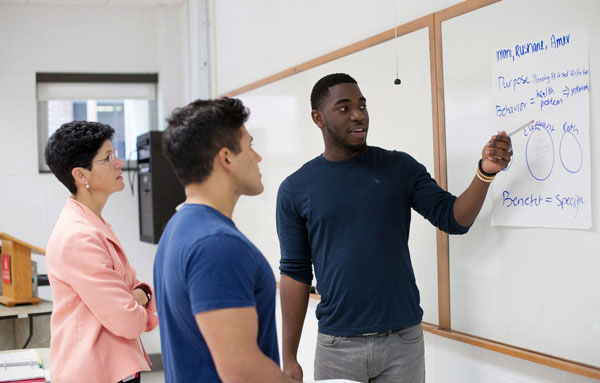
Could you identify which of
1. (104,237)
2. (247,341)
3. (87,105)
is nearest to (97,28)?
(87,105)

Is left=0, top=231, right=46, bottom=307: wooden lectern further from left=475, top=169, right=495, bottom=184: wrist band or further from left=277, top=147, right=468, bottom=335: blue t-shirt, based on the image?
left=475, top=169, right=495, bottom=184: wrist band

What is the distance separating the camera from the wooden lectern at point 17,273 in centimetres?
317

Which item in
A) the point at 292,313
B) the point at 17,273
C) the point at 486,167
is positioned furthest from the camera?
the point at 17,273

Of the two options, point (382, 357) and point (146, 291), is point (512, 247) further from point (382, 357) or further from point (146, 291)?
point (146, 291)

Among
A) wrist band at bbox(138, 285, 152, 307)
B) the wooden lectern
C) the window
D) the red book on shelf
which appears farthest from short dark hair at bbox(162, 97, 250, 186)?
the window

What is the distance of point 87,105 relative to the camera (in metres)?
4.97

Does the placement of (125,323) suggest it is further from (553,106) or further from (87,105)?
(87,105)

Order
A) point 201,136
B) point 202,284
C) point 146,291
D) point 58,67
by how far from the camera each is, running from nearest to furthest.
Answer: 1. point 202,284
2. point 201,136
3. point 146,291
4. point 58,67

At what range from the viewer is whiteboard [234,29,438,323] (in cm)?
211

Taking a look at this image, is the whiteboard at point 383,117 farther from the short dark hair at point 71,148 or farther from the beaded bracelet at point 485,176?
the short dark hair at point 71,148

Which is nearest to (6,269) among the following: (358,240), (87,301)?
(87,301)

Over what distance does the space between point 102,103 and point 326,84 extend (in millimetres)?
3560

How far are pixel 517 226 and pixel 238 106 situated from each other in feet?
3.13

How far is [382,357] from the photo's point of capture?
5.57ft
